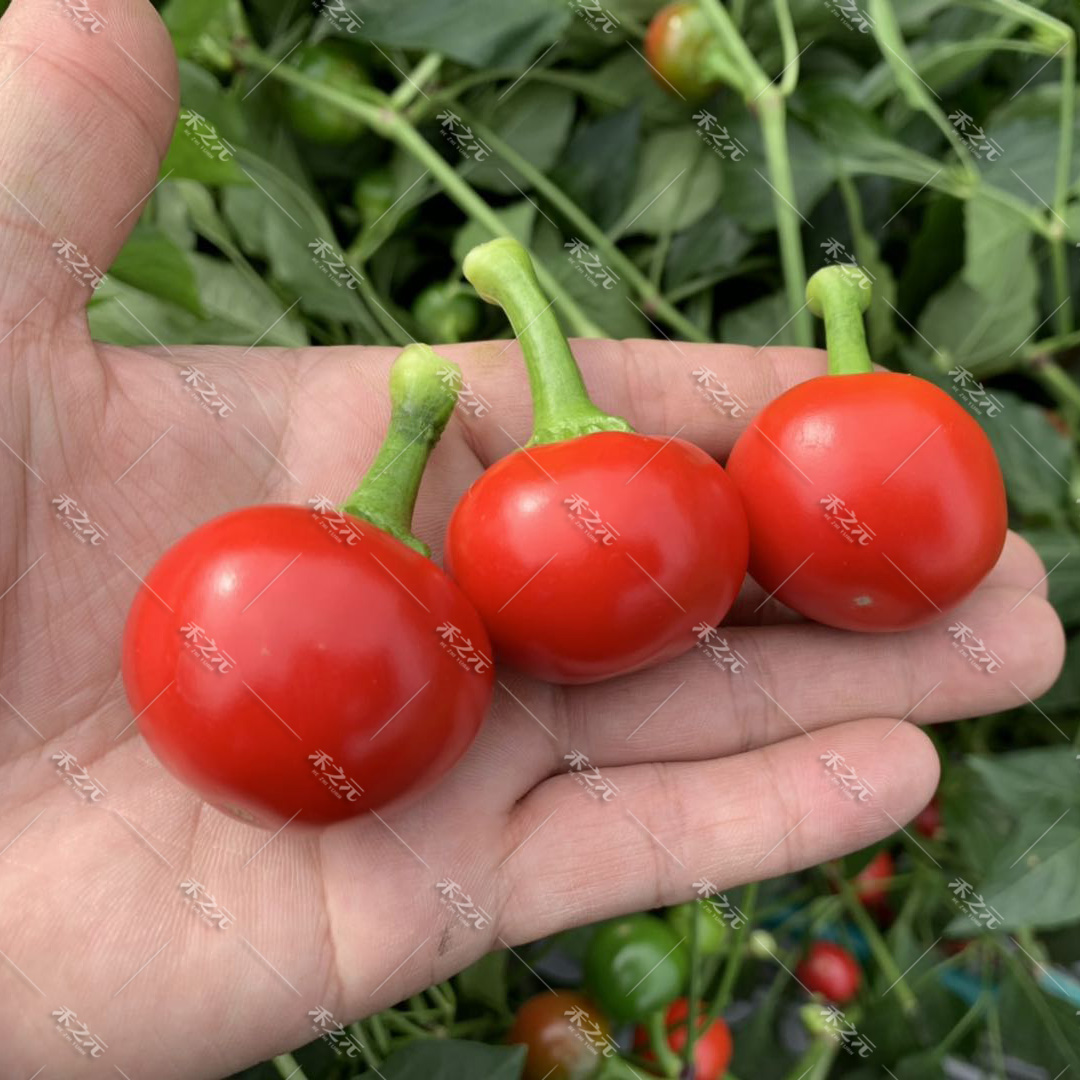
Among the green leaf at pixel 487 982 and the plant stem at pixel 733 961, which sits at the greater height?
the plant stem at pixel 733 961

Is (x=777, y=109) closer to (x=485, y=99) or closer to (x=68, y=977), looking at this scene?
(x=485, y=99)

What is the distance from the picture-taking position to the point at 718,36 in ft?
4.25

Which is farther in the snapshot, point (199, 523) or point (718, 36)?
point (718, 36)

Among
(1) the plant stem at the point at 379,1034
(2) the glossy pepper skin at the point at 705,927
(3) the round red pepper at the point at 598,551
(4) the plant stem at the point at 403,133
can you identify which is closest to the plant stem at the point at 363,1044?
(1) the plant stem at the point at 379,1034

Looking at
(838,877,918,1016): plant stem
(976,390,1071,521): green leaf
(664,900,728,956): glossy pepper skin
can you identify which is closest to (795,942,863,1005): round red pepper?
(838,877,918,1016): plant stem

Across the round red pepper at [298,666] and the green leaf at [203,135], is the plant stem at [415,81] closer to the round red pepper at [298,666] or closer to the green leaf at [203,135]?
the green leaf at [203,135]

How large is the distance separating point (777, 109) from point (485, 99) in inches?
15.6

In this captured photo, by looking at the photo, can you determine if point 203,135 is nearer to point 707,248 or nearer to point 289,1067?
point 707,248

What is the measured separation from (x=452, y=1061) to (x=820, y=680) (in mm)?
546

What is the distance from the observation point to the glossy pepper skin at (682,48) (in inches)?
51.4

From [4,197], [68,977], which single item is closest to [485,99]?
[4,197]

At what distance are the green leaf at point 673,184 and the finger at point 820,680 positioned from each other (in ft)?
1.98

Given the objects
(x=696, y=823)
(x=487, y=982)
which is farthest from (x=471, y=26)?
(x=487, y=982)

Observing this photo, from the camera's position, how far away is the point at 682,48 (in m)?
1.32
